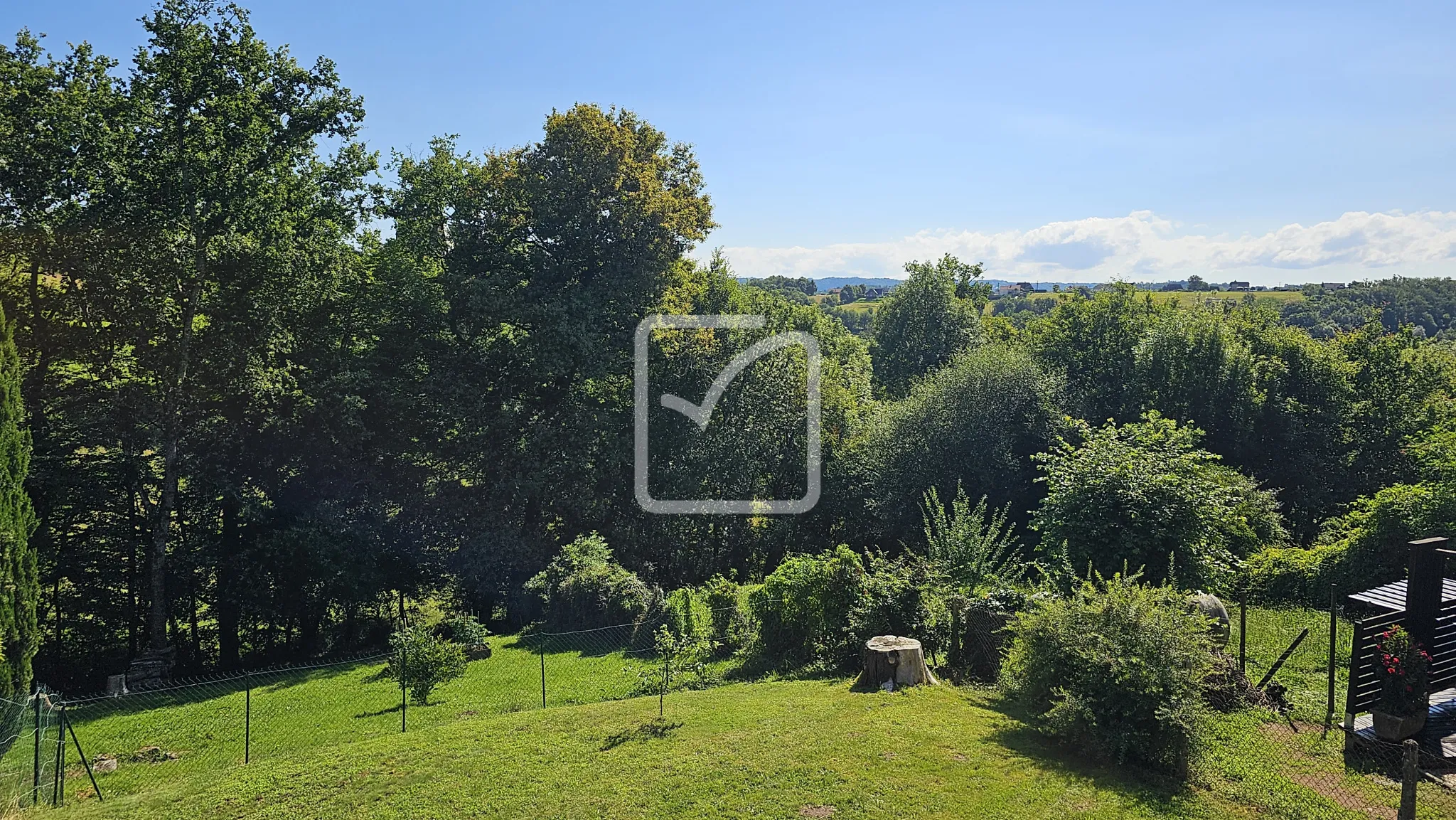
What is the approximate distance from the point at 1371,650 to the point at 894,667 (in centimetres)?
595

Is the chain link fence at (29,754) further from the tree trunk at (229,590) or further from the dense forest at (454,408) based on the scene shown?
the tree trunk at (229,590)

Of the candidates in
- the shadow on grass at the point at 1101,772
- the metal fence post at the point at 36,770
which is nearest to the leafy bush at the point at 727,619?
the shadow on grass at the point at 1101,772

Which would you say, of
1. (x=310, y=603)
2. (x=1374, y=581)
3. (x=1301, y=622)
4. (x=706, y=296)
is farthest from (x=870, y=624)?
(x=706, y=296)

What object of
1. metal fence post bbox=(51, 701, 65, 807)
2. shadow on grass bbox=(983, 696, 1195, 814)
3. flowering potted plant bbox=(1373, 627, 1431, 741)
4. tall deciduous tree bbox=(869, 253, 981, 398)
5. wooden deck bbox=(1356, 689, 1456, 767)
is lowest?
metal fence post bbox=(51, 701, 65, 807)

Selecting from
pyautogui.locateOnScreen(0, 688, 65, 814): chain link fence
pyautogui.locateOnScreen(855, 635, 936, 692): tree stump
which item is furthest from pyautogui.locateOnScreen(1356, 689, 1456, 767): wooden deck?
pyautogui.locateOnScreen(0, 688, 65, 814): chain link fence

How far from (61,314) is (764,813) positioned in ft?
66.4

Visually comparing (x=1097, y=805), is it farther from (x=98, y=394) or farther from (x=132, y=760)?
(x=98, y=394)

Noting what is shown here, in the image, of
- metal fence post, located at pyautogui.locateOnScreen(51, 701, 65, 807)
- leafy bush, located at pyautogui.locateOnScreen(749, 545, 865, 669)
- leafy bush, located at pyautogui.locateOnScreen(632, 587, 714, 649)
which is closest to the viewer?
metal fence post, located at pyautogui.locateOnScreen(51, 701, 65, 807)

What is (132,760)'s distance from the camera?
11688 mm

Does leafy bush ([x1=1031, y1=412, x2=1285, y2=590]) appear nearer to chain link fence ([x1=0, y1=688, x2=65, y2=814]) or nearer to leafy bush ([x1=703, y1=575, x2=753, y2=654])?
leafy bush ([x1=703, y1=575, x2=753, y2=654])

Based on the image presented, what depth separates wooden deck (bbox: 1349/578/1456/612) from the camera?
9.42m

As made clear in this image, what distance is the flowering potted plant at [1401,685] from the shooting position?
849cm

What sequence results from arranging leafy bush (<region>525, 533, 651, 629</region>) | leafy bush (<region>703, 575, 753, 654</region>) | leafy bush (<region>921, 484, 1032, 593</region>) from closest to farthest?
leafy bush (<region>921, 484, 1032, 593</region>) → leafy bush (<region>703, 575, 753, 654</region>) → leafy bush (<region>525, 533, 651, 629</region>)

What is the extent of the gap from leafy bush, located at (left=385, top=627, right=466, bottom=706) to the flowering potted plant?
1370cm
